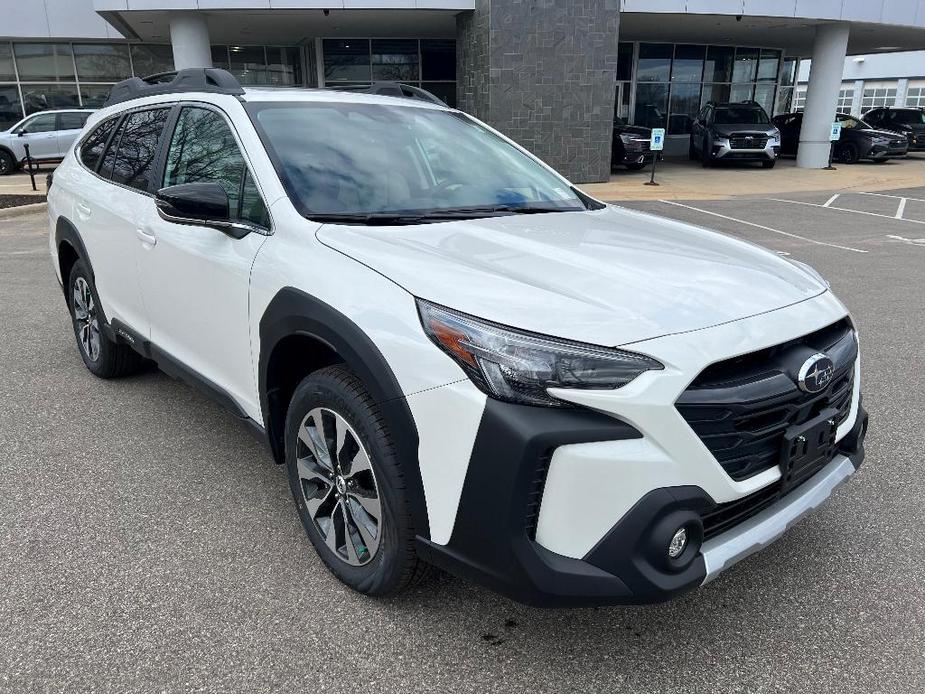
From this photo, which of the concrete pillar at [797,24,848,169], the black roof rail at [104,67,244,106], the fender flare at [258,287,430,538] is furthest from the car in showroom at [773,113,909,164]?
the fender flare at [258,287,430,538]

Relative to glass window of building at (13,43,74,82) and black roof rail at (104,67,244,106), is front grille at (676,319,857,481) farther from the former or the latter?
glass window of building at (13,43,74,82)

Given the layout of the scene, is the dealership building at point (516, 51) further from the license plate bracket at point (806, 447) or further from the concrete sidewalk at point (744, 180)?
the license plate bracket at point (806, 447)

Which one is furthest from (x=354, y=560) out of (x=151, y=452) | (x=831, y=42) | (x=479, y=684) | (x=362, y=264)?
(x=831, y=42)

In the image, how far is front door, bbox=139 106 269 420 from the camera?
295 cm

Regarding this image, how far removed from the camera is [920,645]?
2426 millimetres

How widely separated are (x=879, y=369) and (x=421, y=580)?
13.2 ft

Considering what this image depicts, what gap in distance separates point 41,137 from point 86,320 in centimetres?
1769

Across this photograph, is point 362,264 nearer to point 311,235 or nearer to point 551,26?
point 311,235

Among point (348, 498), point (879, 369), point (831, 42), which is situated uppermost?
point (831, 42)

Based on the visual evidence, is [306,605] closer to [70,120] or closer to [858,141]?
[70,120]

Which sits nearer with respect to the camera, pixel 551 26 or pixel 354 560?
pixel 354 560

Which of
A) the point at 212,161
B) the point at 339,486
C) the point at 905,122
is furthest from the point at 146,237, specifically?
the point at 905,122

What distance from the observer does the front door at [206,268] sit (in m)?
2.95

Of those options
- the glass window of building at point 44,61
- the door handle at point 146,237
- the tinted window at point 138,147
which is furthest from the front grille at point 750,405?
the glass window of building at point 44,61
